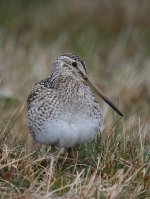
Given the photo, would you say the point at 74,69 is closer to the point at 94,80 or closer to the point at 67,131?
the point at 67,131

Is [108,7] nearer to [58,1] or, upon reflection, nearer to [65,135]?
[58,1]

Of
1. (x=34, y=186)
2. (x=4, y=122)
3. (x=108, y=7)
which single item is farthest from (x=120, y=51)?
(x=34, y=186)

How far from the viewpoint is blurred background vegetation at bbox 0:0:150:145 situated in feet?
31.8

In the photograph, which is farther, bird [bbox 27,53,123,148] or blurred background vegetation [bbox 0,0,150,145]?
blurred background vegetation [bbox 0,0,150,145]

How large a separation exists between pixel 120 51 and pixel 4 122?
19.6 feet

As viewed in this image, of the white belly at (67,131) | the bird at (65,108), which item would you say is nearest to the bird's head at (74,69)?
the bird at (65,108)

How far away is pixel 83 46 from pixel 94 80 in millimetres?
1393

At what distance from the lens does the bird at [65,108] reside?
6551 mm

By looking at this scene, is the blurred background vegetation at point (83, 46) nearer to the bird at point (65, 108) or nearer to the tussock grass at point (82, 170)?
the bird at point (65, 108)

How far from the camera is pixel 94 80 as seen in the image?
1071 cm

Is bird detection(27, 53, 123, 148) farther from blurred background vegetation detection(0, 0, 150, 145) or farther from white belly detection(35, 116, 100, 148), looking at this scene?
blurred background vegetation detection(0, 0, 150, 145)

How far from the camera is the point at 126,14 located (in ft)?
48.5

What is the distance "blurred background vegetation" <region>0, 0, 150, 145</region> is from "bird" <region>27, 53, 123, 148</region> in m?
0.38

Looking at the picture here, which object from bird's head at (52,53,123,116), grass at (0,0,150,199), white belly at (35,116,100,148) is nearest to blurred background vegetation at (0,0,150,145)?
grass at (0,0,150,199)
